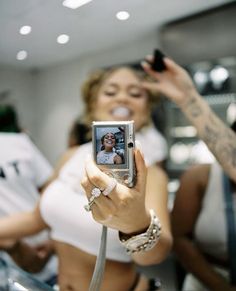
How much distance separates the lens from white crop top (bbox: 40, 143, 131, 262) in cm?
55

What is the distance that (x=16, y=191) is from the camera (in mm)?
693

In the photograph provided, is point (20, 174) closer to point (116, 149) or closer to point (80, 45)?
point (80, 45)

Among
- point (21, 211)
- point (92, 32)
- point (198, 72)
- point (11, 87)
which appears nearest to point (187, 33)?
point (198, 72)

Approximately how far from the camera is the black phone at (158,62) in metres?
0.61

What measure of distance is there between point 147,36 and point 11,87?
28 centimetres

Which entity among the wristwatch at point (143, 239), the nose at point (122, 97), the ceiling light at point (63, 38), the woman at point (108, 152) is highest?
the ceiling light at point (63, 38)

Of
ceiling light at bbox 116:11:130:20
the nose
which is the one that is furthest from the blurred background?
the nose

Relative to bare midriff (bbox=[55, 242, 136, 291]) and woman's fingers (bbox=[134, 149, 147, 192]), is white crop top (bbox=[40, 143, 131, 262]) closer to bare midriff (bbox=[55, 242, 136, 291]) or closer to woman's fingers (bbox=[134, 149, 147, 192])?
bare midriff (bbox=[55, 242, 136, 291])

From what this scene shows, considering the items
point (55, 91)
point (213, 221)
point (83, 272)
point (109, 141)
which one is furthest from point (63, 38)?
point (213, 221)

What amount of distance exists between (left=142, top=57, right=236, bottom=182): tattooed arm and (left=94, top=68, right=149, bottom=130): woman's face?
0.03 meters

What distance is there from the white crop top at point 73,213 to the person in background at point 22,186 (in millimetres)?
76

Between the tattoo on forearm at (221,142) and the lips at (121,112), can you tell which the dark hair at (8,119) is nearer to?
the lips at (121,112)

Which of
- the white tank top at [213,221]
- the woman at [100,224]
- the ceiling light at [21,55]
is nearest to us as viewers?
the woman at [100,224]

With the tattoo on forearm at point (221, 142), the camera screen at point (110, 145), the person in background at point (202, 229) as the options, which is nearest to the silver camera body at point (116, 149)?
the camera screen at point (110, 145)
